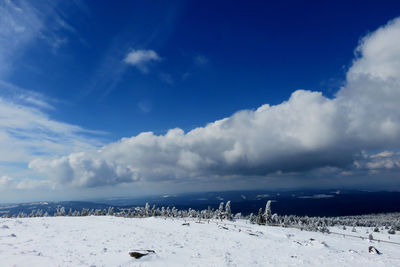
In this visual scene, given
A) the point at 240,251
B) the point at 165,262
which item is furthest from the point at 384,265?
the point at 165,262

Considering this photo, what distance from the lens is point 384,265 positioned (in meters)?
21.6

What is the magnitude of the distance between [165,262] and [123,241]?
32.1 feet

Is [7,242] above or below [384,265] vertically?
above

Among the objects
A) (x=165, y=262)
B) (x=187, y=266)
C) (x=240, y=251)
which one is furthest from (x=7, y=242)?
(x=240, y=251)

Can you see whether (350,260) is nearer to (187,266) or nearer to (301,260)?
(301,260)

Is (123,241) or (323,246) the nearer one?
(123,241)

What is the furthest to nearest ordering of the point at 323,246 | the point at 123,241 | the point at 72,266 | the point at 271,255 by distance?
the point at 323,246 < the point at 123,241 < the point at 271,255 < the point at 72,266

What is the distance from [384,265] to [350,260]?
289 cm

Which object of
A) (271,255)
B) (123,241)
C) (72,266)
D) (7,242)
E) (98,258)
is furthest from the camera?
(123,241)

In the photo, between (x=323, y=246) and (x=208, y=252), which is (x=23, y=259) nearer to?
(x=208, y=252)

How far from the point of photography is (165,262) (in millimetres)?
19297

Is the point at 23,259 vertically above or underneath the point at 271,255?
above

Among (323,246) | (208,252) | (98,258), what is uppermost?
(98,258)

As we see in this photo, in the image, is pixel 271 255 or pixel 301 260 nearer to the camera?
pixel 301 260
